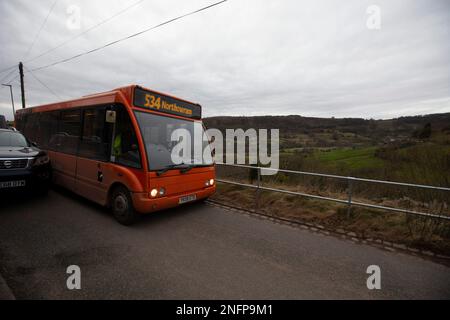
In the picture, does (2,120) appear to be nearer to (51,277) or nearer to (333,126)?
(51,277)

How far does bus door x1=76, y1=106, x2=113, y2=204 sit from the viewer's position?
4.60 metres

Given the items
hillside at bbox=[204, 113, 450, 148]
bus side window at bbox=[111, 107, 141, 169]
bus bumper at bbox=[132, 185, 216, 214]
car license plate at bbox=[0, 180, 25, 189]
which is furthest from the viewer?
hillside at bbox=[204, 113, 450, 148]

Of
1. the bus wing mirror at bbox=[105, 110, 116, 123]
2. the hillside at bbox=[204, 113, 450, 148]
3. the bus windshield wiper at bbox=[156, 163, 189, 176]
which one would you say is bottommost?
the bus windshield wiper at bbox=[156, 163, 189, 176]

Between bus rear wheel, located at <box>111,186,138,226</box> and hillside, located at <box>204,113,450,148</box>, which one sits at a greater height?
hillside, located at <box>204,113,450,148</box>

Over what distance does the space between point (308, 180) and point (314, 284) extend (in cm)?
626

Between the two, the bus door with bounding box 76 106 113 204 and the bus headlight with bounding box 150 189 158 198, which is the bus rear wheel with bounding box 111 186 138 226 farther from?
the bus headlight with bounding box 150 189 158 198

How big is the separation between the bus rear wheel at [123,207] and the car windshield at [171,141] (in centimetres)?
85

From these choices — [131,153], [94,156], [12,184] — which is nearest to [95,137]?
[94,156]

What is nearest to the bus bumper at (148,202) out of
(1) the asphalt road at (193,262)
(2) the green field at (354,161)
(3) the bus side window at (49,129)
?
(1) the asphalt road at (193,262)

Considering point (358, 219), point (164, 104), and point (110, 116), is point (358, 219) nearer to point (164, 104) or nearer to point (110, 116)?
point (164, 104)

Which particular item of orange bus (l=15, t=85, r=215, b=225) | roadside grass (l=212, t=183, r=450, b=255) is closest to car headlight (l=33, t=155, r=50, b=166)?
orange bus (l=15, t=85, r=215, b=225)

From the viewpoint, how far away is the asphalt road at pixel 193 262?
2.51 metres

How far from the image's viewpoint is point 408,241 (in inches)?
146

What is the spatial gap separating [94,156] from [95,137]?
0.43m
